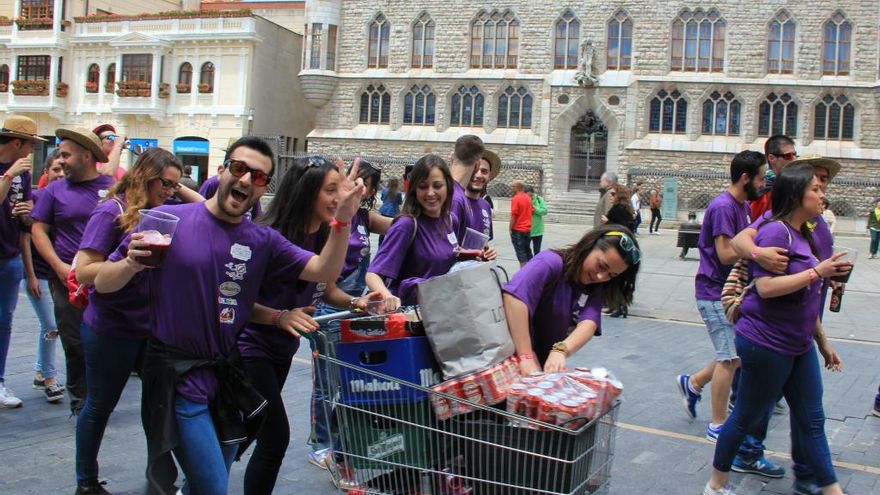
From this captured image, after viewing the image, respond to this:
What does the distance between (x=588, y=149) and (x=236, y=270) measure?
111ft

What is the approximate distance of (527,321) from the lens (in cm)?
335

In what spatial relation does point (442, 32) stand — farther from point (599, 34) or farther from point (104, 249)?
point (104, 249)

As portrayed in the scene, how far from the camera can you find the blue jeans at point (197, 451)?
299 centimetres

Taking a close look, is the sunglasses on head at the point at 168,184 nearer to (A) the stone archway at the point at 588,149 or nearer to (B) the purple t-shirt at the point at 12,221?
(B) the purple t-shirt at the point at 12,221

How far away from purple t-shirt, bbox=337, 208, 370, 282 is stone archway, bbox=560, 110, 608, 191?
100ft

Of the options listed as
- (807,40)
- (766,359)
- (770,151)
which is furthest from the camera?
(807,40)

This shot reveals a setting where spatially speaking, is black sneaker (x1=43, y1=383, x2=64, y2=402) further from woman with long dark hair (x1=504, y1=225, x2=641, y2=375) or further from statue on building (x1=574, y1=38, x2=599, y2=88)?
statue on building (x1=574, y1=38, x2=599, y2=88)

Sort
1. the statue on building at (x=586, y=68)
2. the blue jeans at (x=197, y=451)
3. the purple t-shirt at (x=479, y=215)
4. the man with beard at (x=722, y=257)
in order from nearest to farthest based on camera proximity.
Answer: the blue jeans at (x=197, y=451) → the man with beard at (x=722, y=257) → the purple t-shirt at (x=479, y=215) → the statue on building at (x=586, y=68)

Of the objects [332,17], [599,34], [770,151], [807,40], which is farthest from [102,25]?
[770,151]

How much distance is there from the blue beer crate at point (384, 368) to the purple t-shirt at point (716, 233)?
3.01 m

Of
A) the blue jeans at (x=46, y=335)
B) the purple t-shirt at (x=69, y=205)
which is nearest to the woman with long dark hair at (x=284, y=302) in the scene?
the purple t-shirt at (x=69, y=205)

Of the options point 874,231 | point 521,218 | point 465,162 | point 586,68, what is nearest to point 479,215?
point 465,162

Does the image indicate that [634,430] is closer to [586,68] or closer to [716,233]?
[716,233]

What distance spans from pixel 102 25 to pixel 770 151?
1512 inches
